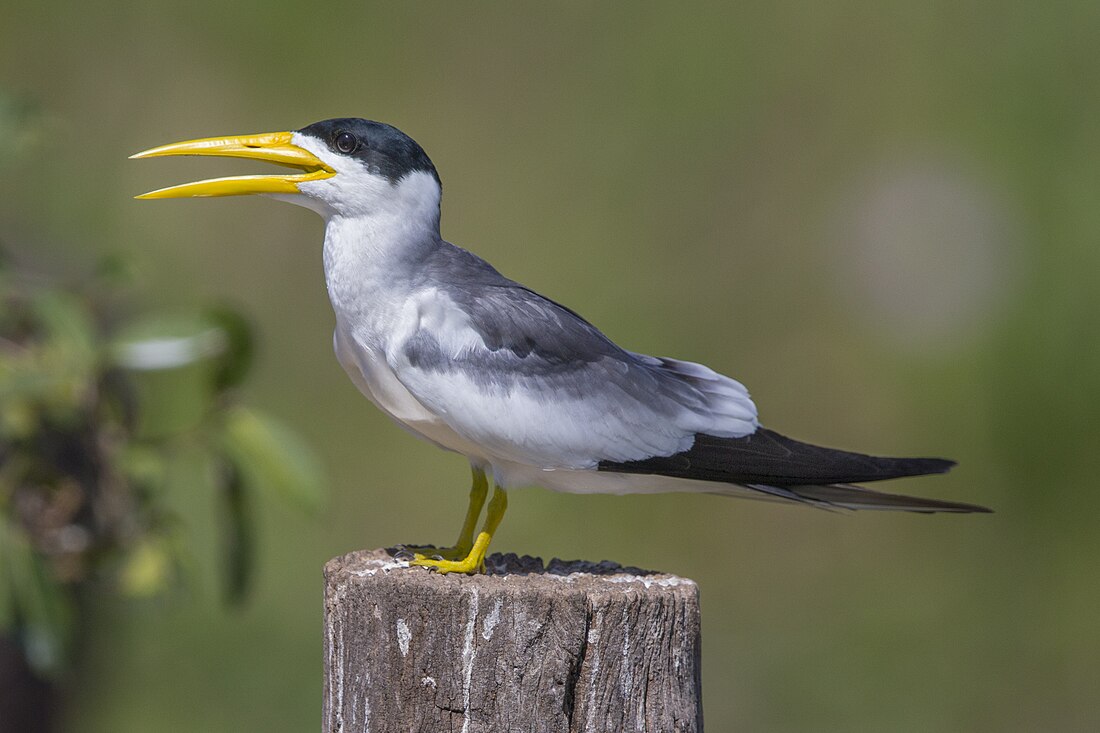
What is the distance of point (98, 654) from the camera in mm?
5980

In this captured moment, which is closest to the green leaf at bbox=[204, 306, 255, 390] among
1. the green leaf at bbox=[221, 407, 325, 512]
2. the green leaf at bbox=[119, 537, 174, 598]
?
Result: the green leaf at bbox=[221, 407, 325, 512]

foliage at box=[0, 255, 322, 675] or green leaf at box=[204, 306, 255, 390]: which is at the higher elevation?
green leaf at box=[204, 306, 255, 390]

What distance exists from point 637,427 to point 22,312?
215cm

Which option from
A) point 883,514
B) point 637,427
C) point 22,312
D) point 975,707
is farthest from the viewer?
point 883,514

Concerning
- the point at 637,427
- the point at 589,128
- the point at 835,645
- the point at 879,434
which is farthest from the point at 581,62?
the point at 637,427

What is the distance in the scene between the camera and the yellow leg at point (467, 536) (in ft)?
10.3

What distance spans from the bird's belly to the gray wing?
7 centimetres

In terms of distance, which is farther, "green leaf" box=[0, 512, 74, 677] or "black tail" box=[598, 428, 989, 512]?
"green leaf" box=[0, 512, 74, 677]

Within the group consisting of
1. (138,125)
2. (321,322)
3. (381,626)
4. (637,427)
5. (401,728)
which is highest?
(138,125)

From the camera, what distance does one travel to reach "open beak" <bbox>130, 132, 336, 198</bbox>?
295cm

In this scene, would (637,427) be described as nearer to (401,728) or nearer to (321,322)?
(401,728)

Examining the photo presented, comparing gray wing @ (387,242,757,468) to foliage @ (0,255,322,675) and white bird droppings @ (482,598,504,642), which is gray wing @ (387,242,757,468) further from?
foliage @ (0,255,322,675)

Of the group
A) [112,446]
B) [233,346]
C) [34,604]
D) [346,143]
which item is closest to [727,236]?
[233,346]

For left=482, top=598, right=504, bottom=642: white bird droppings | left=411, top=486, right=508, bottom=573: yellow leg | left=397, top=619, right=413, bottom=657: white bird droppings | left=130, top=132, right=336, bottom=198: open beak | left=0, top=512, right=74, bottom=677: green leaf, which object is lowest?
left=0, top=512, right=74, bottom=677: green leaf
